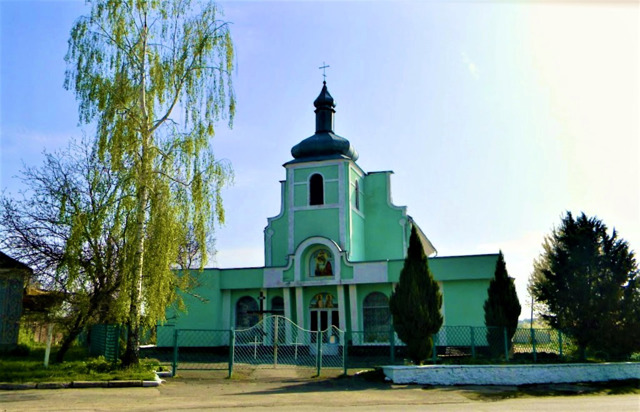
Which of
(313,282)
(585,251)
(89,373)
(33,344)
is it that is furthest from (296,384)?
(33,344)

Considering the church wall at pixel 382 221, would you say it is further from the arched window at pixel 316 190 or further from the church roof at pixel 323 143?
the arched window at pixel 316 190

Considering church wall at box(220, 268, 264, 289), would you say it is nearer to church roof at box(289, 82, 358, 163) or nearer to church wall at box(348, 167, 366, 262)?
church wall at box(348, 167, 366, 262)

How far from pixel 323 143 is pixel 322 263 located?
20.7 ft

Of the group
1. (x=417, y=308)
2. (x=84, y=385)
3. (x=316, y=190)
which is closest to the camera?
(x=84, y=385)

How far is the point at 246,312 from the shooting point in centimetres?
2828

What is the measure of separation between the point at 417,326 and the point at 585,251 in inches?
246

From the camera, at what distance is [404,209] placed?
29875 millimetres

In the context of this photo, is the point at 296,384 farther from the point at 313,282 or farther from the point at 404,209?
the point at 404,209

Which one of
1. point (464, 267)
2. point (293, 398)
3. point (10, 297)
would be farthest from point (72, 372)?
point (464, 267)

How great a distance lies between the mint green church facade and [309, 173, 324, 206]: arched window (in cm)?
5

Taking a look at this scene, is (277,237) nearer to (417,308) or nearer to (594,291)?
(417,308)

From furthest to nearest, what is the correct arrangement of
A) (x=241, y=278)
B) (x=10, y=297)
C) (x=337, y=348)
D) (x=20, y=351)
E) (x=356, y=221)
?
(x=356, y=221) → (x=241, y=278) → (x=337, y=348) → (x=10, y=297) → (x=20, y=351)

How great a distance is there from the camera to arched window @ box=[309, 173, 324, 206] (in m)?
29.0

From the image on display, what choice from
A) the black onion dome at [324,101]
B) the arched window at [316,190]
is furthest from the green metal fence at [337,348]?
the black onion dome at [324,101]
